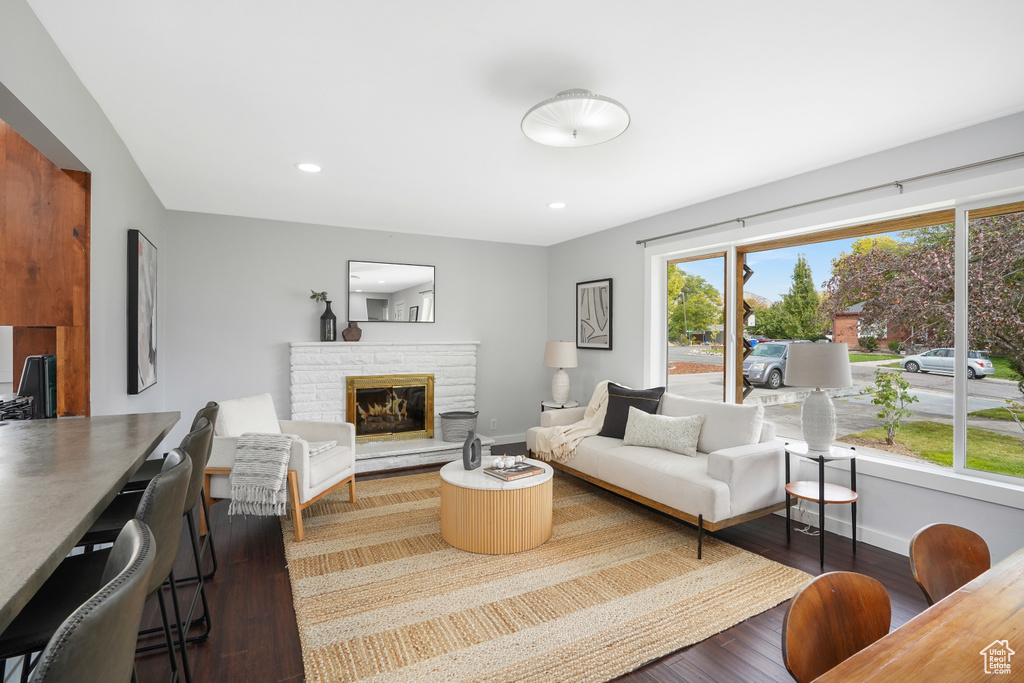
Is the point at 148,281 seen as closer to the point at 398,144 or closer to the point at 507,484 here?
the point at 398,144

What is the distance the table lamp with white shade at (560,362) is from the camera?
5297 millimetres

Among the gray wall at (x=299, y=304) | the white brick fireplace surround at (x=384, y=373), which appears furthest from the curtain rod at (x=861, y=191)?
the white brick fireplace surround at (x=384, y=373)

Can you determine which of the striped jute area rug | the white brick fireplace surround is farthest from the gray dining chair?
the white brick fireplace surround

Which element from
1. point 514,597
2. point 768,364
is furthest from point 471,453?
point 768,364

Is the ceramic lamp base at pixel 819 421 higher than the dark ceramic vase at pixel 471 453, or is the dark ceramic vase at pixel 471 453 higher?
the ceramic lamp base at pixel 819 421

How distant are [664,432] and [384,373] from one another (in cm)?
291

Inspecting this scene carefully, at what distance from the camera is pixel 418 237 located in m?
5.50

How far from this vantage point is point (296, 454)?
10.4 feet

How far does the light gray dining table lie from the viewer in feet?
2.41

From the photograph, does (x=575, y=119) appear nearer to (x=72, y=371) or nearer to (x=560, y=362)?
(x=72, y=371)

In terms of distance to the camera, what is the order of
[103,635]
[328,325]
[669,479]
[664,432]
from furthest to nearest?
[328,325]
[664,432]
[669,479]
[103,635]

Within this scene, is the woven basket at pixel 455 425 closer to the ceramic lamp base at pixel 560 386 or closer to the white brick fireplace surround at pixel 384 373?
the white brick fireplace surround at pixel 384 373

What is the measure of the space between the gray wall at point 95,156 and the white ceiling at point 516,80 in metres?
0.11

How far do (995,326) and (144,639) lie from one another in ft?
14.5
